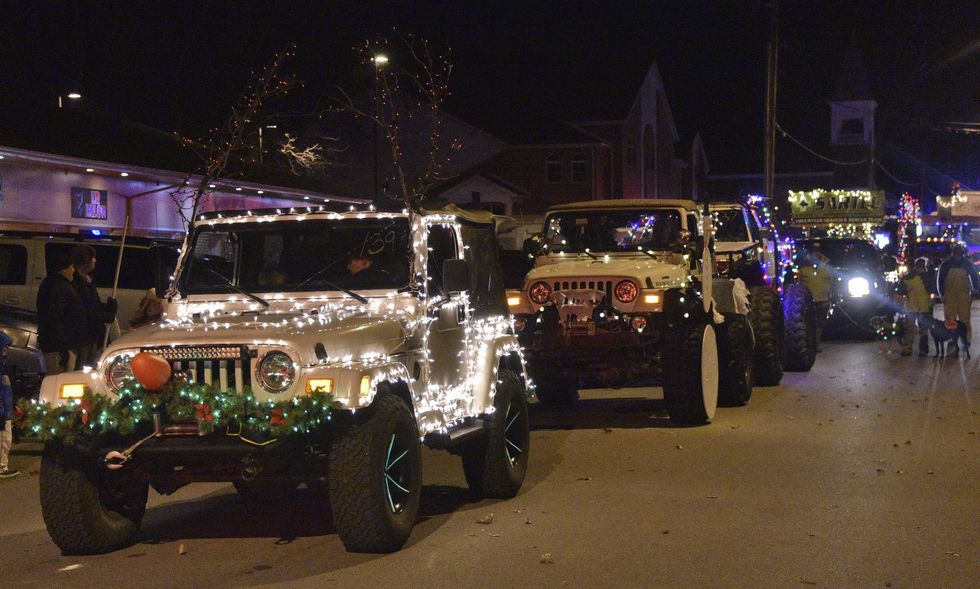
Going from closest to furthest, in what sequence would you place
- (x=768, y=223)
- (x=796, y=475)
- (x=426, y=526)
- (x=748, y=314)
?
(x=426, y=526)
(x=796, y=475)
(x=748, y=314)
(x=768, y=223)

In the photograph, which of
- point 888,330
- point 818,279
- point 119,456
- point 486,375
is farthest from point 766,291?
point 119,456

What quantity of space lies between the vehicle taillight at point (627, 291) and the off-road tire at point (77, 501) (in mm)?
6703

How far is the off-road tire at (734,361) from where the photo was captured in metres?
14.7

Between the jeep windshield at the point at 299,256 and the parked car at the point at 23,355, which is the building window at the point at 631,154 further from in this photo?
the jeep windshield at the point at 299,256

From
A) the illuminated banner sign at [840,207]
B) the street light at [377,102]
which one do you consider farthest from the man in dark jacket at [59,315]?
the illuminated banner sign at [840,207]

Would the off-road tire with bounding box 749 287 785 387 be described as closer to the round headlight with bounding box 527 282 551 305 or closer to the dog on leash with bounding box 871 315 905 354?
the round headlight with bounding box 527 282 551 305

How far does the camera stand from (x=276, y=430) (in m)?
6.95

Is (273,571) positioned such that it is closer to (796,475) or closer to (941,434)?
(796,475)

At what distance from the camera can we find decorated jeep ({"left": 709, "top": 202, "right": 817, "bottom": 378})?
16.9m

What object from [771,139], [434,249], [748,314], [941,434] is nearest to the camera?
[434,249]

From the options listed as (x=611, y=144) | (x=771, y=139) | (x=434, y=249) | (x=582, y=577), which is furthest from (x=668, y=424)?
(x=611, y=144)

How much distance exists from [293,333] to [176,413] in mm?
811

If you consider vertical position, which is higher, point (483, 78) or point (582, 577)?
point (483, 78)

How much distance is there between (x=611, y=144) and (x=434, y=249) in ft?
137
